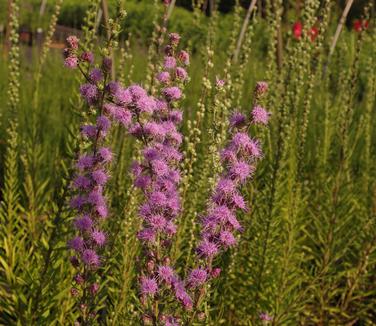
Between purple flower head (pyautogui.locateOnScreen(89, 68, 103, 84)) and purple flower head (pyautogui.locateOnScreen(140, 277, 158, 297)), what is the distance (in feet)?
1.66

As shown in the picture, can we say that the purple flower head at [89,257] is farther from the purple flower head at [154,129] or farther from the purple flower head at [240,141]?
the purple flower head at [240,141]

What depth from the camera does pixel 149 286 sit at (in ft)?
4.73

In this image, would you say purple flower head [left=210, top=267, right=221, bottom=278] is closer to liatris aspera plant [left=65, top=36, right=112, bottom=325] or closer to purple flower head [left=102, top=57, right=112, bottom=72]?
liatris aspera plant [left=65, top=36, right=112, bottom=325]

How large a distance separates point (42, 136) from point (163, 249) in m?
3.26

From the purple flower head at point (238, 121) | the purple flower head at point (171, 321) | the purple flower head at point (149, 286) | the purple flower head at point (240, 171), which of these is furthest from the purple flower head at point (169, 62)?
the purple flower head at point (171, 321)

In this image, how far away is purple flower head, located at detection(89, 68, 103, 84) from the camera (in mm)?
1450

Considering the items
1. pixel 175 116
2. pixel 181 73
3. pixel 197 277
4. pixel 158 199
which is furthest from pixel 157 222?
pixel 181 73

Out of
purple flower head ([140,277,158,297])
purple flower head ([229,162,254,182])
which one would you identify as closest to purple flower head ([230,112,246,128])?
purple flower head ([229,162,254,182])

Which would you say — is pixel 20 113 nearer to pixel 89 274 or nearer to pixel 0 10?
pixel 89 274

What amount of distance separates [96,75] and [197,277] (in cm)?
55

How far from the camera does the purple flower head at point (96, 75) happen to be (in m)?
1.45

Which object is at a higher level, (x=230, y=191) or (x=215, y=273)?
(x=230, y=191)

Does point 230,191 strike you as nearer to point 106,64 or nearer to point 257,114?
point 257,114

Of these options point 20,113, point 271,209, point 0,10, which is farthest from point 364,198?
point 0,10
